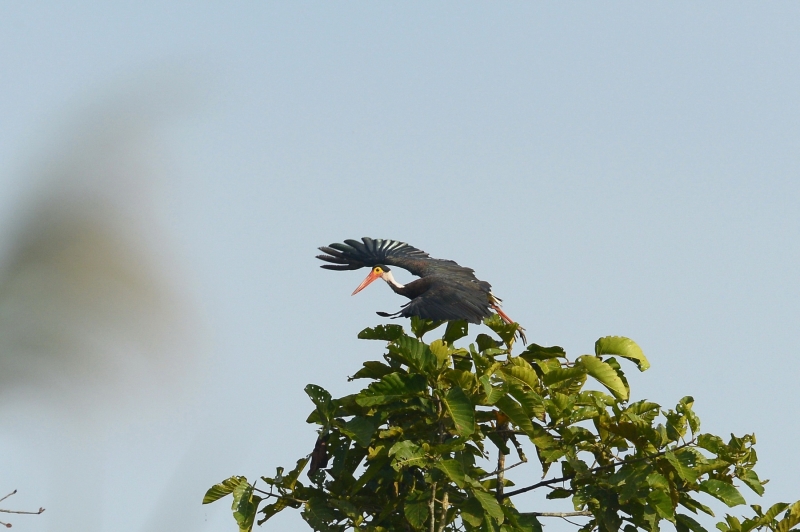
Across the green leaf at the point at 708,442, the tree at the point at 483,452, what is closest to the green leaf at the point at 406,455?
the tree at the point at 483,452

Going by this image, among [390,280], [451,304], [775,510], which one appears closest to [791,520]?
[775,510]

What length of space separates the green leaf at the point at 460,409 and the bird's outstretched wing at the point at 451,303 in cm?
266

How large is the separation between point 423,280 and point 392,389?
5.33 meters

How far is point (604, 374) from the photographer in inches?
208

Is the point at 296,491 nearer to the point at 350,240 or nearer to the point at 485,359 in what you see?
the point at 485,359

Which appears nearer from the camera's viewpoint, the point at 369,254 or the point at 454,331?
the point at 454,331

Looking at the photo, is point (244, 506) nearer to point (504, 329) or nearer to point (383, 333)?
point (383, 333)

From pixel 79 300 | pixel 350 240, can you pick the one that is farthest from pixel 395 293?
pixel 79 300

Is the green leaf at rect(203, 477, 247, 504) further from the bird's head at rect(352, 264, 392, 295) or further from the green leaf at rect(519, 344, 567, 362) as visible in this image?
the bird's head at rect(352, 264, 392, 295)

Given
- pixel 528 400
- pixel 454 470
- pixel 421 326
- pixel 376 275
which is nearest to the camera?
pixel 454 470

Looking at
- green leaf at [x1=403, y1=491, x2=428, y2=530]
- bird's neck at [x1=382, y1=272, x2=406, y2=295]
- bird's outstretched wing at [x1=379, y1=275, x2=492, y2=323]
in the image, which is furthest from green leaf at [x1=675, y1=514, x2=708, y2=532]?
bird's neck at [x1=382, y1=272, x2=406, y2=295]

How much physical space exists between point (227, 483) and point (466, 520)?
1.39 m

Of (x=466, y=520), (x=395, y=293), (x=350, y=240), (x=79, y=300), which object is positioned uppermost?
(x=350, y=240)

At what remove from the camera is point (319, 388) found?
526 centimetres
